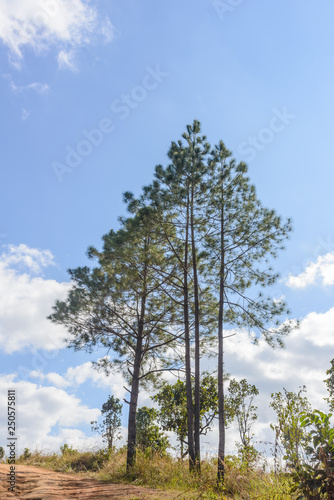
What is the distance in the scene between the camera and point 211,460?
9.52 metres

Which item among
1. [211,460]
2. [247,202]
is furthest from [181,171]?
[211,460]

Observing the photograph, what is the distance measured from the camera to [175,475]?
8992 mm

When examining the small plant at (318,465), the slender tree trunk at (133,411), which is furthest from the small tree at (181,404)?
the small plant at (318,465)

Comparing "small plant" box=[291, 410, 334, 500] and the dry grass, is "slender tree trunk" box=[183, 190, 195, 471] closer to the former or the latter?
the dry grass

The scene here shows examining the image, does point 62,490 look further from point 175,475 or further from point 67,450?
point 67,450

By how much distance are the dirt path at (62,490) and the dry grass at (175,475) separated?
2.35 feet

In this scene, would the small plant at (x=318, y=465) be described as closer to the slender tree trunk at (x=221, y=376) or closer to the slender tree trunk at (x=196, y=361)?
the slender tree trunk at (x=221, y=376)

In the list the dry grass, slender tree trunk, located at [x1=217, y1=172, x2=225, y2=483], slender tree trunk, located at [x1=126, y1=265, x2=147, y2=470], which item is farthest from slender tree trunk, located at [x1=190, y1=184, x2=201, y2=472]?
slender tree trunk, located at [x1=126, y1=265, x2=147, y2=470]

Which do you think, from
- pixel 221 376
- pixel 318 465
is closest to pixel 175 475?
pixel 221 376

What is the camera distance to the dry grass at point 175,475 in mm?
5785

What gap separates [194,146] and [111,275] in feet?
18.0

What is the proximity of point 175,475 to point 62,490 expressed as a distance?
8.90 feet

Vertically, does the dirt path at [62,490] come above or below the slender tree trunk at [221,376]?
below

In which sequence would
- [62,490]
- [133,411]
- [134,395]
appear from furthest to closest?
[134,395] → [133,411] → [62,490]
